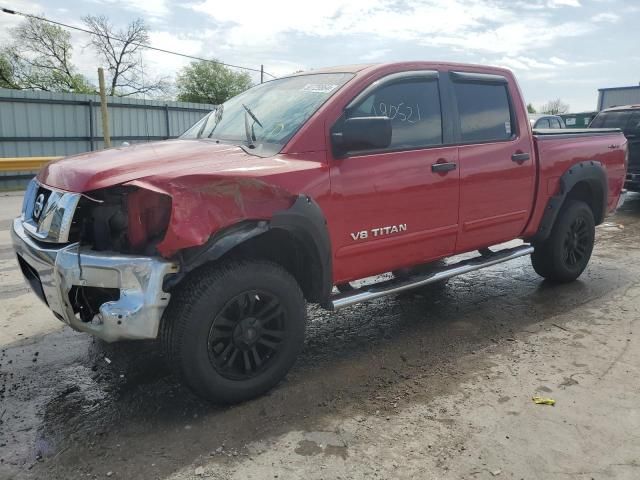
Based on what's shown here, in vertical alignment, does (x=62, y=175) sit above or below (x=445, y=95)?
below

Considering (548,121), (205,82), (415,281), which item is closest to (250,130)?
(415,281)

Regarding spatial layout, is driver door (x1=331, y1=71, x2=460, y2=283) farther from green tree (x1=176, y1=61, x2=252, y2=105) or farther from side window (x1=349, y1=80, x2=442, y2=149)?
green tree (x1=176, y1=61, x2=252, y2=105)

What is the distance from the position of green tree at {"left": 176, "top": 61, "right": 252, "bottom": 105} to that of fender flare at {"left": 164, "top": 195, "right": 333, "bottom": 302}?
1908 inches

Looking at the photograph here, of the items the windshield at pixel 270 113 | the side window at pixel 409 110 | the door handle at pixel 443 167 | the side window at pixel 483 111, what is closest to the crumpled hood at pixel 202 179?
the windshield at pixel 270 113

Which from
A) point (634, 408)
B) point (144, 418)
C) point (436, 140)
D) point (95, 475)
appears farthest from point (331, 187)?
point (634, 408)

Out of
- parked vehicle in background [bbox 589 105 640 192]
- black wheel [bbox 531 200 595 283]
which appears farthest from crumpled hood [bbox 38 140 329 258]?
parked vehicle in background [bbox 589 105 640 192]

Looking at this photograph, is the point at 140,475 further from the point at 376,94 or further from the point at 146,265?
the point at 376,94

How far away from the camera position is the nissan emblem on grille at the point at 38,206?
121 inches

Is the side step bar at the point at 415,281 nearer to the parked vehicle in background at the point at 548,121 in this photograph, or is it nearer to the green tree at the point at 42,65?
the parked vehicle in background at the point at 548,121

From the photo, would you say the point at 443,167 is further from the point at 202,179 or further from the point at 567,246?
the point at 567,246

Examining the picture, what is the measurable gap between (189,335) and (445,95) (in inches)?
102

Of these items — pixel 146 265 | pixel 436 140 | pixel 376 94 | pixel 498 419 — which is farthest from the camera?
pixel 436 140

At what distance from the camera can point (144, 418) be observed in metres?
2.89

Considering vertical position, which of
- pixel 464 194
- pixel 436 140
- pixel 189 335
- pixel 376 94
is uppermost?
pixel 376 94
